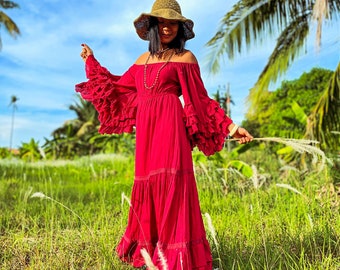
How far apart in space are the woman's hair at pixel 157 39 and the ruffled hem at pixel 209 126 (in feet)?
1.30

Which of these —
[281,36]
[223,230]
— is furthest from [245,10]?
[223,230]

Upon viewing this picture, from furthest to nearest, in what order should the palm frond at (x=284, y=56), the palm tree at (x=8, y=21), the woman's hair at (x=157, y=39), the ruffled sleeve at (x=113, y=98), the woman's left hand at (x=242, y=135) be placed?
1. the palm tree at (x=8, y=21)
2. the palm frond at (x=284, y=56)
3. the ruffled sleeve at (x=113, y=98)
4. the woman's hair at (x=157, y=39)
5. the woman's left hand at (x=242, y=135)

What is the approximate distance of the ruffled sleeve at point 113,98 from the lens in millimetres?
2838

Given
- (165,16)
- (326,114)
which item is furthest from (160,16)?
(326,114)

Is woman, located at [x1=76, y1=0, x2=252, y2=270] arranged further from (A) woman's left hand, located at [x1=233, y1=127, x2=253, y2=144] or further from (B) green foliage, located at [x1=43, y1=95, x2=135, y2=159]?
(B) green foliage, located at [x1=43, y1=95, x2=135, y2=159]

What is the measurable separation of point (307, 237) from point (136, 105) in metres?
1.64

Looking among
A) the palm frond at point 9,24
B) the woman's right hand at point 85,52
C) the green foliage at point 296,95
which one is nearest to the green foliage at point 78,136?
the palm frond at point 9,24

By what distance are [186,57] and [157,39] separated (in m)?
0.21

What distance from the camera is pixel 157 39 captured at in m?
2.61

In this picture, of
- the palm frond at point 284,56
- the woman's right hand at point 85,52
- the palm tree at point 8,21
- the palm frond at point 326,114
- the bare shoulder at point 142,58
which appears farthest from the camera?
the palm tree at point 8,21

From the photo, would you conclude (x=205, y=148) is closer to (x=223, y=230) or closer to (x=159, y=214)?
(x=159, y=214)

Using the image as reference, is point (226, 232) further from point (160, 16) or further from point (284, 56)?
point (284, 56)

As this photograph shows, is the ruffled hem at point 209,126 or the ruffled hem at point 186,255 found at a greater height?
the ruffled hem at point 209,126

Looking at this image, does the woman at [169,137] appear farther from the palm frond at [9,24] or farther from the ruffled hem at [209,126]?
the palm frond at [9,24]
